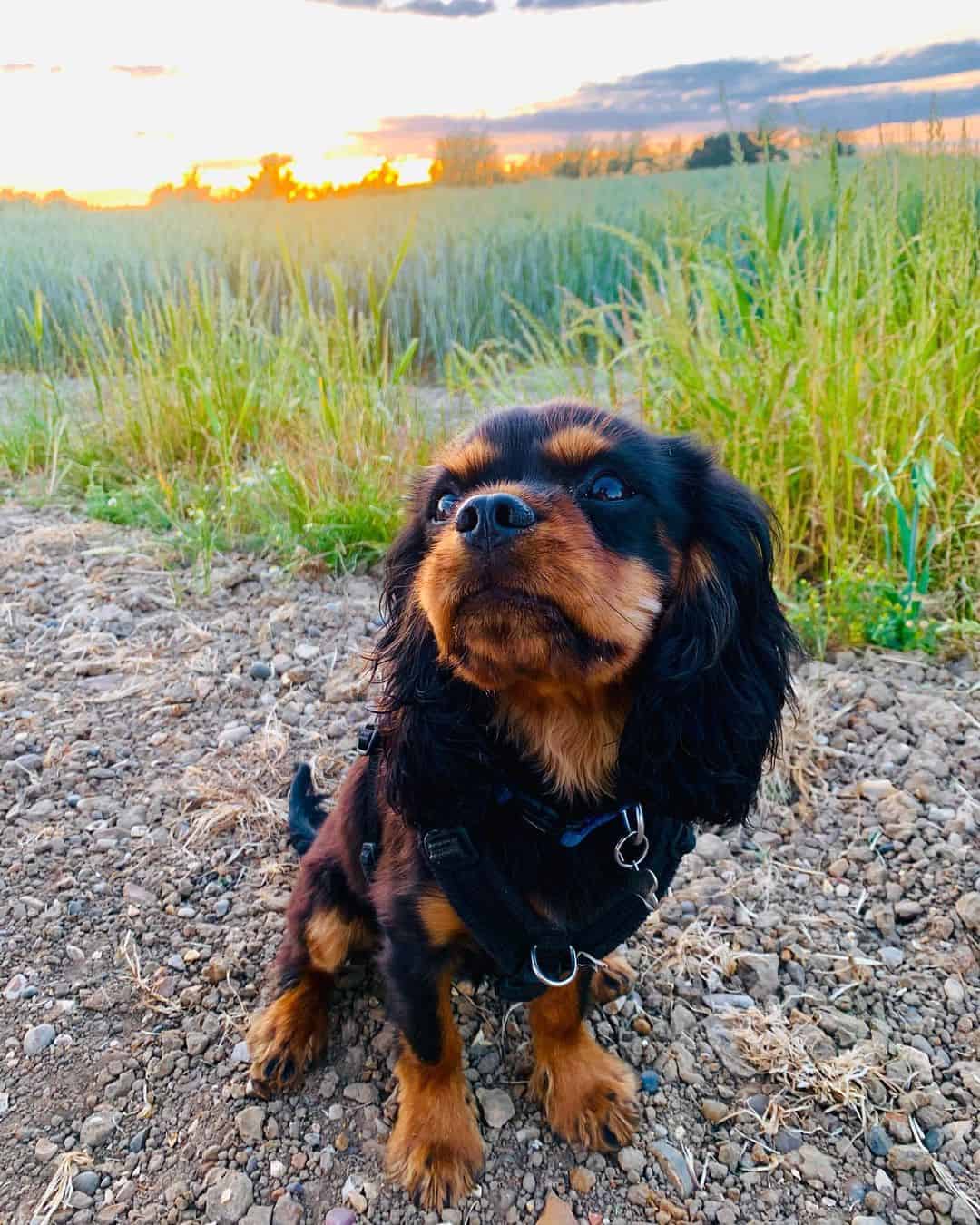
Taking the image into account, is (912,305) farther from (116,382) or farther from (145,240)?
(145,240)

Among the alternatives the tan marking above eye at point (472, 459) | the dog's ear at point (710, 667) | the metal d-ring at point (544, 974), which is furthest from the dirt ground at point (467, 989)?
the tan marking above eye at point (472, 459)

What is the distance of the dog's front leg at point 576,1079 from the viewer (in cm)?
197

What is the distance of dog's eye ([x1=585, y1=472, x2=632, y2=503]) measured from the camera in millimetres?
1686

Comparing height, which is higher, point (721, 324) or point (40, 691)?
point (721, 324)

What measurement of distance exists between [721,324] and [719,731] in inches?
129

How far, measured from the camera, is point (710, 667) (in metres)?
1.76

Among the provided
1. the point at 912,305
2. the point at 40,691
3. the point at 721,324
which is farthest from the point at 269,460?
the point at 912,305

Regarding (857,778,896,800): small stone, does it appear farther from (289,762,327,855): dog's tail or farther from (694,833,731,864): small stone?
(289,762,327,855): dog's tail

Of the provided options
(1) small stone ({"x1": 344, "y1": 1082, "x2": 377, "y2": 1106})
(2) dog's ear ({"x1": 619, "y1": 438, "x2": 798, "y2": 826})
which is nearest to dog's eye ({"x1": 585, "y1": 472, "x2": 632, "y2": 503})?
(2) dog's ear ({"x1": 619, "y1": 438, "x2": 798, "y2": 826})

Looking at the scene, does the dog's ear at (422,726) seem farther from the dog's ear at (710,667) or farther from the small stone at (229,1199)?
the small stone at (229,1199)

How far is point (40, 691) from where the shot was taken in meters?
3.34

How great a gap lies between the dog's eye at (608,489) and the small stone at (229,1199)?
1500 millimetres

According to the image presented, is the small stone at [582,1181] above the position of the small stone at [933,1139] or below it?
above

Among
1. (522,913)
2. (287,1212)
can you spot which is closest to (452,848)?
(522,913)
